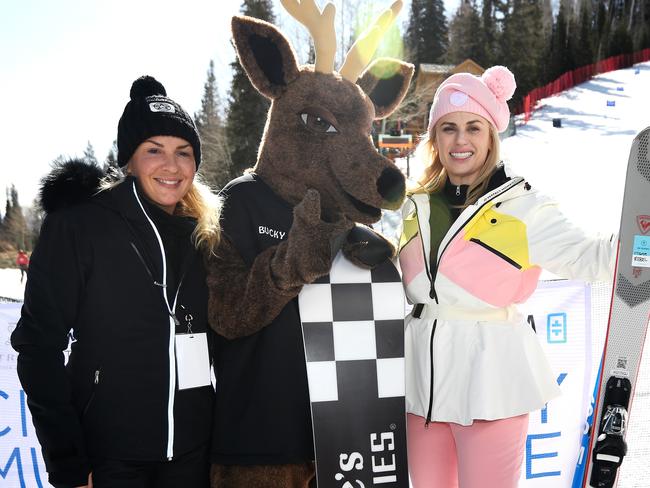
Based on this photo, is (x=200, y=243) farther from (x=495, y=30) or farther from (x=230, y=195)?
(x=495, y=30)

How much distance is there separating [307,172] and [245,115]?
1947 centimetres

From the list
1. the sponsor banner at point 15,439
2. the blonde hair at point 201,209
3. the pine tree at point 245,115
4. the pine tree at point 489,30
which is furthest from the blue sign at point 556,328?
the pine tree at point 489,30

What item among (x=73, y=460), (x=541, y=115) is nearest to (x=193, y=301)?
(x=73, y=460)

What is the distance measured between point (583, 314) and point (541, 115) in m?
31.5

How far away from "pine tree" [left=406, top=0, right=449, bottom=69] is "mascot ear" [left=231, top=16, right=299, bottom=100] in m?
45.4

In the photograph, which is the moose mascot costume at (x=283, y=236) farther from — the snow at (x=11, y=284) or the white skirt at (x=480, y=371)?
the snow at (x=11, y=284)

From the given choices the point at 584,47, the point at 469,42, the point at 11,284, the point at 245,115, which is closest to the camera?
the point at 245,115

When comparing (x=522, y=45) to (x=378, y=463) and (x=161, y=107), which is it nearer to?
(x=161, y=107)

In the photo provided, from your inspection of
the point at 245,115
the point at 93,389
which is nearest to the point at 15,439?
the point at 93,389

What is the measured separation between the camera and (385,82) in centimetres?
237

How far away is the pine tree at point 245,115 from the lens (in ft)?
66.6

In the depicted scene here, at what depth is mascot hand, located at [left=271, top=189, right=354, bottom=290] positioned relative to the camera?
5.75ft

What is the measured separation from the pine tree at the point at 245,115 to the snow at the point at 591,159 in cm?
889

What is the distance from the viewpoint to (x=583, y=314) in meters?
3.15
